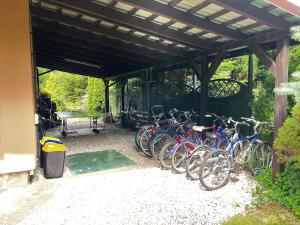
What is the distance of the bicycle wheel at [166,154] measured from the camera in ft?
14.2

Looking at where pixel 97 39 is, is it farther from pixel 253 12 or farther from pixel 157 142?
pixel 253 12

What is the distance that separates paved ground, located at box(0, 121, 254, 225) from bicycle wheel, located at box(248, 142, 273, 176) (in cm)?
26

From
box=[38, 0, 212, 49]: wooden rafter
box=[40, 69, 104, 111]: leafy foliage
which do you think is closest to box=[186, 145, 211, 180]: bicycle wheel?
box=[38, 0, 212, 49]: wooden rafter

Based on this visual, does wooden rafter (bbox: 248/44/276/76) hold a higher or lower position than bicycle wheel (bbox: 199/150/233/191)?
higher

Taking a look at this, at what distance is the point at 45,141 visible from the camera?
4117mm

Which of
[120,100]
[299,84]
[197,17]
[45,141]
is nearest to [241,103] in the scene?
[197,17]

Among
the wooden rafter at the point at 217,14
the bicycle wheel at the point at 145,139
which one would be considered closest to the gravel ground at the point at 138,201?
the bicycle wheel at the point at 145,139

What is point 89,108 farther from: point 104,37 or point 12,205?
point 12,205

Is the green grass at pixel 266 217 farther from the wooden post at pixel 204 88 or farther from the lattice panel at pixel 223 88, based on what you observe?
the lattice panel at pixel 223 88

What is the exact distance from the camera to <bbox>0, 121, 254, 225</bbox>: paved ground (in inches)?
109

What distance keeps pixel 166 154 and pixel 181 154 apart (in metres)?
0.35

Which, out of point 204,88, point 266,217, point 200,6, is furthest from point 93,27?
point 266,217

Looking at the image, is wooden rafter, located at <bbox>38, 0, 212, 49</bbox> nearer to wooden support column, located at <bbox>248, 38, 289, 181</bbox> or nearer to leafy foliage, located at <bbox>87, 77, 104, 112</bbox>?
wooden support column, located at <bbox>248, 38, 289, 181</bbox>

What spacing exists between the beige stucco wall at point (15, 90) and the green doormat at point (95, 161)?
1.14 metres
